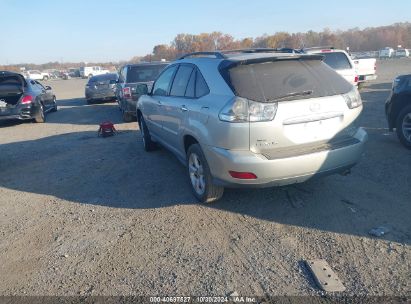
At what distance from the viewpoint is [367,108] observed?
10555mm

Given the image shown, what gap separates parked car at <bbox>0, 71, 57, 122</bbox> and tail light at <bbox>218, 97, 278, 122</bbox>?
10613 millimetres

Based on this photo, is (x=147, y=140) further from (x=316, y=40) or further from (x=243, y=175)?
(x=316, y=40)

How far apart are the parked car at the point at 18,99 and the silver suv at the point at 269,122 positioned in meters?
9.63

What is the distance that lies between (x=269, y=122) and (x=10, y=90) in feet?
37.3

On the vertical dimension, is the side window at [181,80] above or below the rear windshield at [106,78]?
above

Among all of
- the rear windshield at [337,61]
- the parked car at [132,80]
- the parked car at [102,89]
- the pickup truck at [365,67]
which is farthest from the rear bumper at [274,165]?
the parked car at [102,89]

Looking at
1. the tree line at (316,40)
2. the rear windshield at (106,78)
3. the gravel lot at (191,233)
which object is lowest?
the gravel lot at (191,233)

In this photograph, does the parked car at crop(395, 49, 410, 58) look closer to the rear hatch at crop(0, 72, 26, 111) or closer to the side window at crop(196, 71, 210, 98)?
the rear hatch at crop(0, 72, 26, 111)

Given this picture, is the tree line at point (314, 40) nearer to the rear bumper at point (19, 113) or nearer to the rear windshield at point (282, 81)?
the rear bumper at point (19, 113)

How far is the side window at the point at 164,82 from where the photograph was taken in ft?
18.4

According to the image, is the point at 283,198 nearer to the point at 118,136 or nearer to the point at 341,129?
the point at 341,129

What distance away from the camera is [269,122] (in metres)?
3.60

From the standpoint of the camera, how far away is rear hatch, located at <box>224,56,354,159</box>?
364 centimetres

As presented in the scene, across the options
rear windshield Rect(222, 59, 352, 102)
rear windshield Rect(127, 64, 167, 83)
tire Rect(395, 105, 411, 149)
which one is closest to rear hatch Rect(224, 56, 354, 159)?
rear windshield Rect(222, 59, 352, 102)
